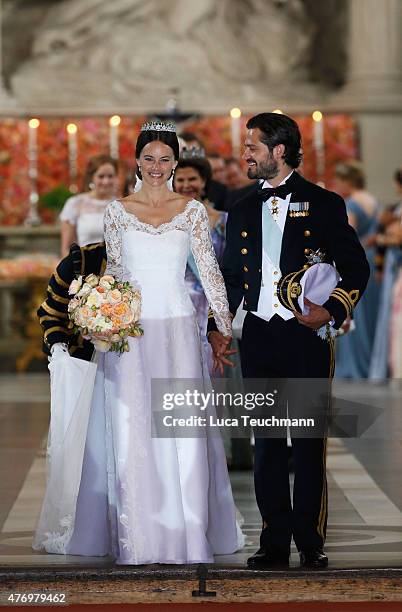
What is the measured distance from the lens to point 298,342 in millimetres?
5641

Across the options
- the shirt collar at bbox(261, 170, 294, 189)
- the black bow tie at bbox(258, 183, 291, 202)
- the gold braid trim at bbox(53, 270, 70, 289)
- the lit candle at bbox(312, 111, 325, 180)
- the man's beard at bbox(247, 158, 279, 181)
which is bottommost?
the gold braid trim at bbox(53, 270, 70, 289)

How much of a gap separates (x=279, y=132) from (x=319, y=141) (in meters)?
9.08

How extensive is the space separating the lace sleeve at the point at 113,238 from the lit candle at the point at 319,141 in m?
8.58

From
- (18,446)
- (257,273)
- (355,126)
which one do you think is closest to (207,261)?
(257,273)

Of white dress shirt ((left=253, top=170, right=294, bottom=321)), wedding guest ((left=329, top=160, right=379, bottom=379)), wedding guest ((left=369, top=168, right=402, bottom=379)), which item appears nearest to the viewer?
white dress shirt ((left=253, top=170, right=294, bottom=321))

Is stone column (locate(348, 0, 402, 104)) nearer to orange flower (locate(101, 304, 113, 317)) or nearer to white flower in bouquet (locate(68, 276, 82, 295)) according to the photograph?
white flower in bouquet (locate(68, 276, 82, 295))

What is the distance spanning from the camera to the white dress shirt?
566cm

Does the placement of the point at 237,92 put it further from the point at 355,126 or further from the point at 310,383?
the point at 310,383

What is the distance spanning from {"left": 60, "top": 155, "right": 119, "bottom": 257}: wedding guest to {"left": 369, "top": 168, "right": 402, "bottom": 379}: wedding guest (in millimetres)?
3859

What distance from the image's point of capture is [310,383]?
5.68m

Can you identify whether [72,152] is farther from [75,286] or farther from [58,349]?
[75,286]

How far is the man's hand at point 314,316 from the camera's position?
556 cm

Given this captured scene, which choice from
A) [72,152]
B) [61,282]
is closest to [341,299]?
[61,282]

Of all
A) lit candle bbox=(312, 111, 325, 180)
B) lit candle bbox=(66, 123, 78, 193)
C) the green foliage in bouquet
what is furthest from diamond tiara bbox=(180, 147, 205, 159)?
the green foliage in bouquet
